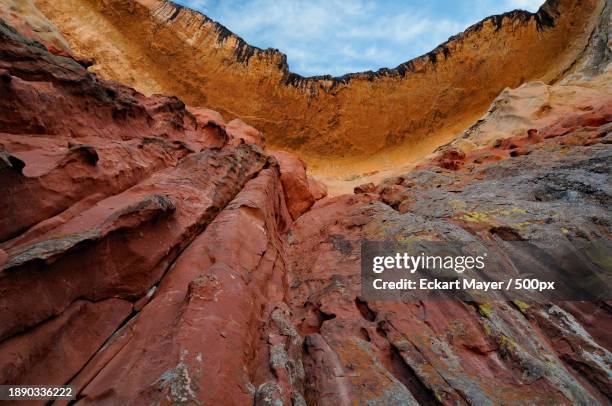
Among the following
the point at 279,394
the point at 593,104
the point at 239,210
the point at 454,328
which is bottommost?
the point at 279,394

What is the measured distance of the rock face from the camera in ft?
11.5

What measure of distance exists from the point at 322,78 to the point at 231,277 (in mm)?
22492

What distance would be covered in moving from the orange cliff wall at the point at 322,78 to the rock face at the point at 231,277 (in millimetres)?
13666

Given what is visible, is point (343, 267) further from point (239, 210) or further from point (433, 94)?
point (433, 94)

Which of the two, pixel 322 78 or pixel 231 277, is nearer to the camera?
pixel 231 277

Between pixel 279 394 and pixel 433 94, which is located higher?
pixel 433 94

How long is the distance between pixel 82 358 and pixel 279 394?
2.23 metres

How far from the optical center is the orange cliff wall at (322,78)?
19.6m

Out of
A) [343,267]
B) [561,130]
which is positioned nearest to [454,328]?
[343,267]

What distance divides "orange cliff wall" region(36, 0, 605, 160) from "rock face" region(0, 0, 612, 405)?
1367 cm

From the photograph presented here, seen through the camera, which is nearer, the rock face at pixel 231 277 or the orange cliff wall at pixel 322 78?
the rock face at pixel 231 277

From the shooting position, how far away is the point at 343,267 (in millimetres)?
6879

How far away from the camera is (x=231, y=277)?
4809mm

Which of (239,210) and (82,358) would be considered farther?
(239,210)
